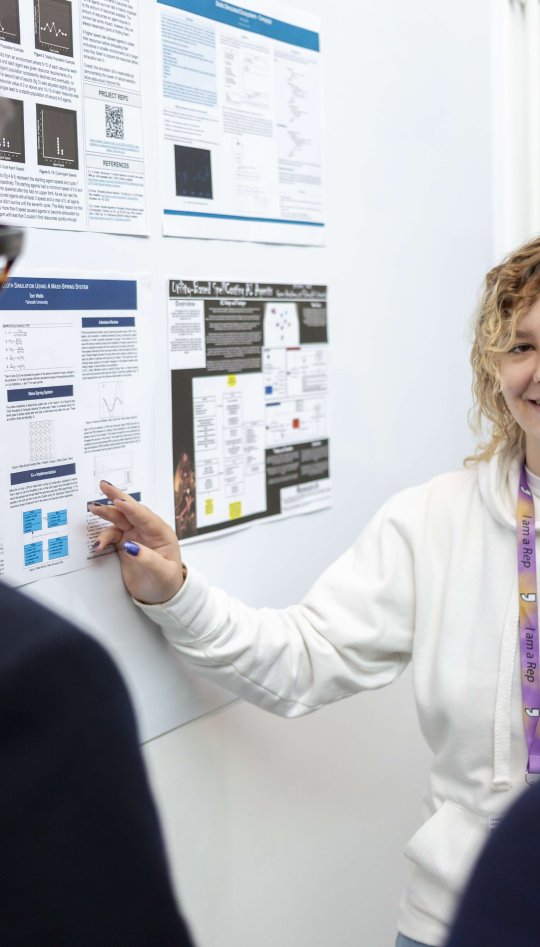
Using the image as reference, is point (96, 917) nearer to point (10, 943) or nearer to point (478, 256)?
point (10, 943)

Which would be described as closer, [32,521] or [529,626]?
[32,521]

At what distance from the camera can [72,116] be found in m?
1.22

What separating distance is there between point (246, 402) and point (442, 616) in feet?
1.46

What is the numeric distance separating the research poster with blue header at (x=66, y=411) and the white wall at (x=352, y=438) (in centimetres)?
6

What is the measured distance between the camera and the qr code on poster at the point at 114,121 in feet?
4.18

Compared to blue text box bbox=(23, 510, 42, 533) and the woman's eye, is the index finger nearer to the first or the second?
blue text box bbox=(23, 510, 42, 533)

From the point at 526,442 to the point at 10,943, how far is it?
117cm

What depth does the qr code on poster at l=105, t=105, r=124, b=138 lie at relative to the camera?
4.18ft

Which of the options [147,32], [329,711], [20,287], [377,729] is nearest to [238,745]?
[329,711]

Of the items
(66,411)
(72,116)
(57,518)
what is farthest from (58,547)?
(72,116)

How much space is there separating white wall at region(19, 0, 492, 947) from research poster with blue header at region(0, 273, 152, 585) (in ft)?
0.18

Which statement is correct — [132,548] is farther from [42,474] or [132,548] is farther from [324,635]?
[324,635]

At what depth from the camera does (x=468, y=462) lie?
1.55 metres

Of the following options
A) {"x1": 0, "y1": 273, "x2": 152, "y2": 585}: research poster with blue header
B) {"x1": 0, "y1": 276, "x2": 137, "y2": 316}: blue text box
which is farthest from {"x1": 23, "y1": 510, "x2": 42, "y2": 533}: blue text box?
{"x1": 0, "y1": 276, "x2": 137, "y2": 316}: blue text box
